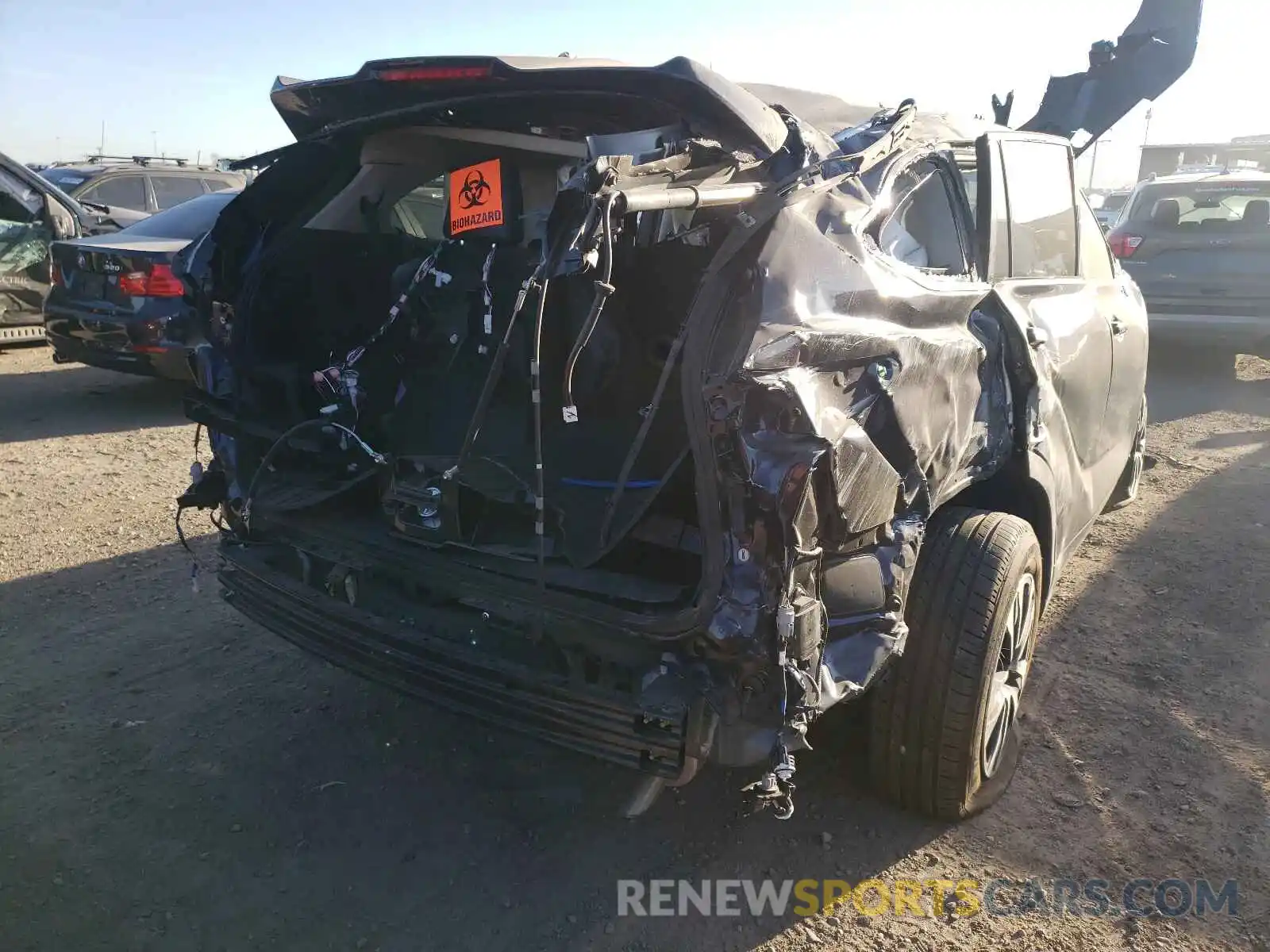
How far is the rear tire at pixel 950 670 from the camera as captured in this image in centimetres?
264

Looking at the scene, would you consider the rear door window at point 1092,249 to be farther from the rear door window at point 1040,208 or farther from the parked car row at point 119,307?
the parked car row at point 119,307

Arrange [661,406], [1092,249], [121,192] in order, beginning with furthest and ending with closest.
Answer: [121,192], [1092,249], [661,406]

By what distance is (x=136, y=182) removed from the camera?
36.9 feet

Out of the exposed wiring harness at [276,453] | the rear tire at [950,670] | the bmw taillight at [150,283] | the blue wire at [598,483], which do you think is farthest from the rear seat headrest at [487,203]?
the bmw taillight at [150,283]

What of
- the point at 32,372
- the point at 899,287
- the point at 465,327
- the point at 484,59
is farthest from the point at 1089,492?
the point at 32,372

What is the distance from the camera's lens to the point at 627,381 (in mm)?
2953

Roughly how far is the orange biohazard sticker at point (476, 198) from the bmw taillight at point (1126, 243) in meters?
7.48

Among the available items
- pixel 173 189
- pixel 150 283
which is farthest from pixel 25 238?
pixel 173 189

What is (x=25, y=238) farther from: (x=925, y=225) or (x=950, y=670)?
(x=950, y=670)

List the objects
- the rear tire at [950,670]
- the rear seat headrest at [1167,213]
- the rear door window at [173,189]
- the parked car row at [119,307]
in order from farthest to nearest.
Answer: the rear door window at [173,189] < the rear seat headrest at [1167,213] < the parked car row at [119,307] < the rear tire at [950,670]

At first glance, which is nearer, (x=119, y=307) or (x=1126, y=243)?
(x=119, y=307)

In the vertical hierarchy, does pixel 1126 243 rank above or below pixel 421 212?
below

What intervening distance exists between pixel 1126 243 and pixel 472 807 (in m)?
8.39

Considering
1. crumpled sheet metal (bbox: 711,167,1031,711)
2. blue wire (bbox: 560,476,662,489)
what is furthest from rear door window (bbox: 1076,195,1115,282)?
blue wire (bbox: 560,476,662,489)
